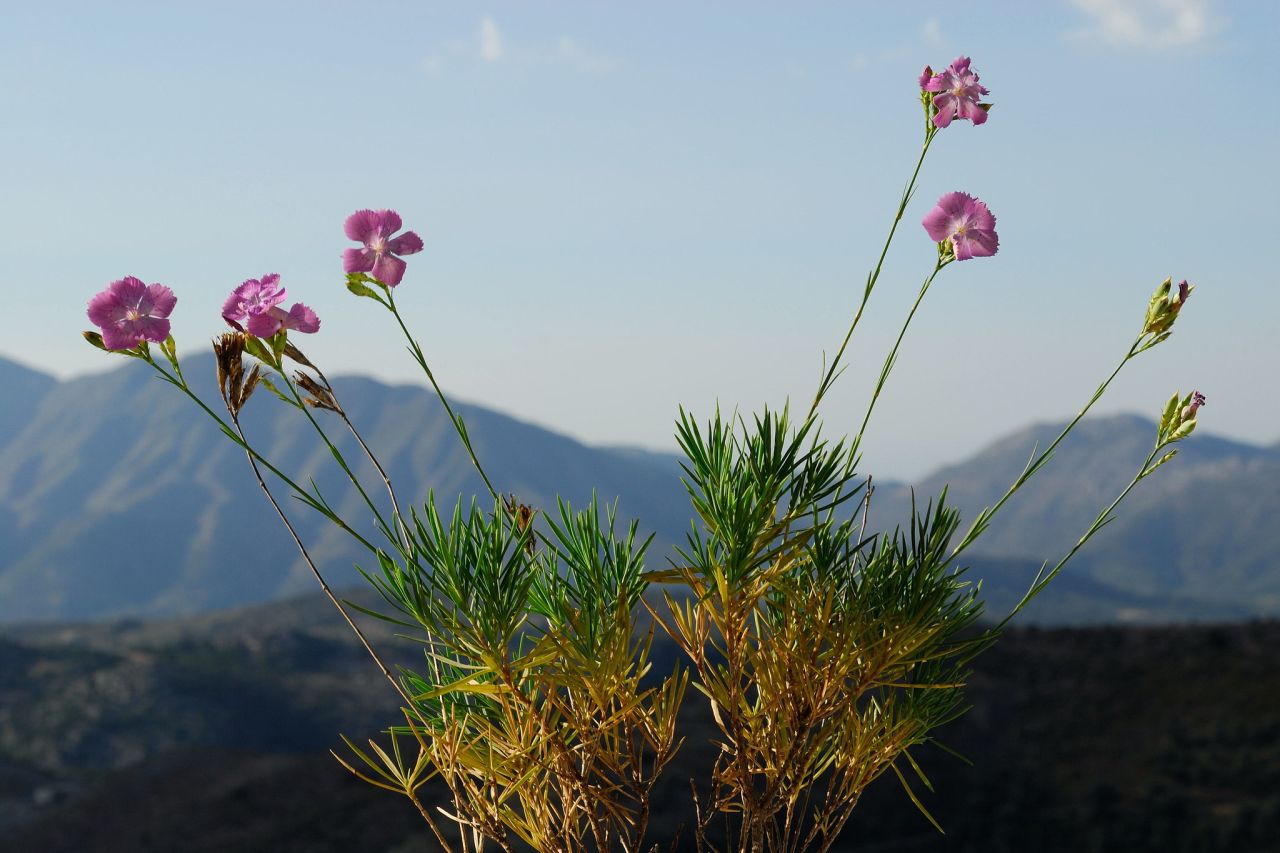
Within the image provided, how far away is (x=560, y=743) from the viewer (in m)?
2.29

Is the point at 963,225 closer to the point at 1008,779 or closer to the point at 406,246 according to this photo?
the point at 406,246

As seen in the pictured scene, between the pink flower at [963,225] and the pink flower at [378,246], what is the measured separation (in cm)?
99

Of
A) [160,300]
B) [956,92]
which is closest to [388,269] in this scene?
[160,300]

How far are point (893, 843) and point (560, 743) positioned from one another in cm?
2290

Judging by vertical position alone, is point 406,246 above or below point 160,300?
above

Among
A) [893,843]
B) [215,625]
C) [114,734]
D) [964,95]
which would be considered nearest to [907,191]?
[964,95]

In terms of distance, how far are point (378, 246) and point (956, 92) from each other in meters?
1.19

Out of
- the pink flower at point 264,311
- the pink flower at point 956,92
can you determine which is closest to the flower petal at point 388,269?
the pink flower at point 264,311

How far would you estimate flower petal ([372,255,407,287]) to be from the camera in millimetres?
2168

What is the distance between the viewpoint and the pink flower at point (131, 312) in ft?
6.82

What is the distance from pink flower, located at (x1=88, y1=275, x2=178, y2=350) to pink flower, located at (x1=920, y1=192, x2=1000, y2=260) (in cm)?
142

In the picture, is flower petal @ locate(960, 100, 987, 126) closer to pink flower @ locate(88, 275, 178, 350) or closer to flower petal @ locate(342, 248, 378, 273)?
flower petal @ locate(342, 248, 378, 273)

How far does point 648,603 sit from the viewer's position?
2.30 metres

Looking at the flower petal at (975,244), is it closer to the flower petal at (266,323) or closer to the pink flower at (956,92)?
the pink flower at (956,92)
